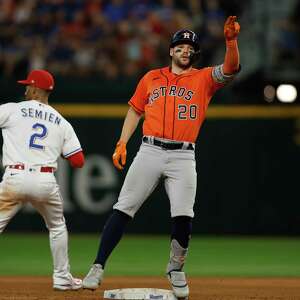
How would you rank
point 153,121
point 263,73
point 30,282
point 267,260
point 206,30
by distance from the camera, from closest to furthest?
point 153,121
point 30,282
point 267,260
point 263,73
point 206,30

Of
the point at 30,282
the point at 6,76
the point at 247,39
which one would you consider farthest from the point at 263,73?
the point at 30,282

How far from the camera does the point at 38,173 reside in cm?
720

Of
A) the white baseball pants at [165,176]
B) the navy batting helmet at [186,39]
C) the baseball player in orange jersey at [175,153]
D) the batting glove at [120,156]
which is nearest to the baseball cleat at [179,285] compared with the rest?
the baseball player in orange jersey at [175,153]

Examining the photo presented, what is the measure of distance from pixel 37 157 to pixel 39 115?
32cm

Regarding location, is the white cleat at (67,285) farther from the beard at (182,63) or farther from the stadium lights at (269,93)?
the stadium lights at (269,93)

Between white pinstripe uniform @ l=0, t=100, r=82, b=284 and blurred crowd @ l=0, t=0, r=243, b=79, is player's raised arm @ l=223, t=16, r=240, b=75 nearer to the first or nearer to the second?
white pinstripe uniform @ l=0, t=100, r=82, b=284

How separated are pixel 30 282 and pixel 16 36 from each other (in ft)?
21.4

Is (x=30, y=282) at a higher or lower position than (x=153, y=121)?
lower

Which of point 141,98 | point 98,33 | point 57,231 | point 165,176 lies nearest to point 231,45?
point 141,98

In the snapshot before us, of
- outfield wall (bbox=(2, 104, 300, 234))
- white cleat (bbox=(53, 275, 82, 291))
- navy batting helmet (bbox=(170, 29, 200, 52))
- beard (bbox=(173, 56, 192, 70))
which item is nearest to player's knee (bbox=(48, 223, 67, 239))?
white cleat (bbox=(53, 275, 82, 291))

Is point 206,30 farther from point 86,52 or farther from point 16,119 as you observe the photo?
point 16,119

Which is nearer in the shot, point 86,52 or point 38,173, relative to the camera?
point 38,173

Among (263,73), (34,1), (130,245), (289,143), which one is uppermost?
(34,1)

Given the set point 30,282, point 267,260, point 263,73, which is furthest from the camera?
point 263,73
